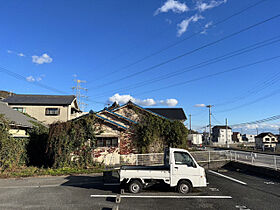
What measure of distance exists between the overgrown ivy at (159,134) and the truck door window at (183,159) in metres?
7.26

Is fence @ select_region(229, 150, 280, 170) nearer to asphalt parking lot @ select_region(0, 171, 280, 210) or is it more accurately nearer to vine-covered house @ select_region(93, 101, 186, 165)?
asphalt parking lot @ select_region(0, 171, 280, 210)

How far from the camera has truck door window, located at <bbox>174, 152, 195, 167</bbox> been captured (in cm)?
736

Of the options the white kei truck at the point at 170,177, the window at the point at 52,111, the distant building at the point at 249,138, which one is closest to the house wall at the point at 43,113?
the window at the point at 52,111

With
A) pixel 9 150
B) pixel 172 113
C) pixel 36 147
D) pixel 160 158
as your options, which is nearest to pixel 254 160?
pixel 160 158

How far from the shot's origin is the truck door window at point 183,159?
736 centimetres

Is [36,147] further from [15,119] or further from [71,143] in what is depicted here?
[71,143]

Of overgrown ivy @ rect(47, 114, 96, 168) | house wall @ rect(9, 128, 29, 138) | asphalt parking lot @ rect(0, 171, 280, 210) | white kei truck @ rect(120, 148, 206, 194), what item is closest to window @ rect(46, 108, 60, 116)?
house wall @ rect(9, 128, 29, 138)

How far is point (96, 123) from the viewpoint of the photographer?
45.9ft

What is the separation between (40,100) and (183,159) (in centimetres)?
2666

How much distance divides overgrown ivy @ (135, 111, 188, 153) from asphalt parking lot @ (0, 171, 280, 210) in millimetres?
6031

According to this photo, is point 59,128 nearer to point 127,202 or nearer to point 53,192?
point 53,192

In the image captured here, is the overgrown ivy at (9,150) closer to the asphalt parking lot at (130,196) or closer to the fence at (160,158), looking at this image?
the asphalt parking lot at (130,196)

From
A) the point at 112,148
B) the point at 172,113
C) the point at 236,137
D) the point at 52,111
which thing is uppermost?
the point at 172,113

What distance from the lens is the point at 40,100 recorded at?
90.2 ft
